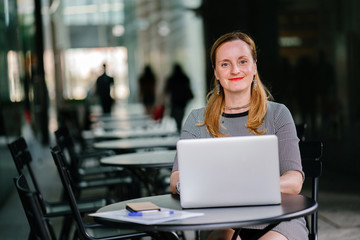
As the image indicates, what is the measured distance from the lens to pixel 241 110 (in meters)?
3.06

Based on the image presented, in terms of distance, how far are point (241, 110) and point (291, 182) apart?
1.33 ft

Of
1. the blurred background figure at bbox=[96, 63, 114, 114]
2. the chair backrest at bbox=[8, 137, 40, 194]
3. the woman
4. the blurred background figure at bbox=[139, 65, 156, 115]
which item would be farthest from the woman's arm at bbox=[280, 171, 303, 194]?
the blurred background figure at bbox=[139, 65, 156, 115]

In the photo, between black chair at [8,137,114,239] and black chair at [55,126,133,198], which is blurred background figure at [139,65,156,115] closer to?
black chair at [55,126,133,198]

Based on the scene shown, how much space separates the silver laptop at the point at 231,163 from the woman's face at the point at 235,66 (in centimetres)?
64

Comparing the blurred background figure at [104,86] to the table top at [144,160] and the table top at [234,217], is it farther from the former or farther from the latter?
the table top at [234,217]

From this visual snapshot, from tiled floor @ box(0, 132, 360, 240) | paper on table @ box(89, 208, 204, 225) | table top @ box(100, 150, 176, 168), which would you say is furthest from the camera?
tiled floor @ box(0, 132, 360, 240)

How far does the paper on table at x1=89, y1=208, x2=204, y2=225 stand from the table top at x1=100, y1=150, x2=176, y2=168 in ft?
5.84

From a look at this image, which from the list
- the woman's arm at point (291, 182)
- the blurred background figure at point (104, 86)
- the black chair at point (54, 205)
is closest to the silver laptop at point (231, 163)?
the woman's arm at point (291, 182)

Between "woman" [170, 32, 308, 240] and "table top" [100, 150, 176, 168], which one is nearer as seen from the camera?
"woman" [170, 32, 308, 240]

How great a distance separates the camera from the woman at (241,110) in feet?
9.70

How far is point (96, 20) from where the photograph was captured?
24.3 meters

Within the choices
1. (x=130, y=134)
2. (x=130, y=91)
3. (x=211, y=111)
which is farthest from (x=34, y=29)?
(x=211, y=111)

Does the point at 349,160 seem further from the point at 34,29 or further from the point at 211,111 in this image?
the point at 34,29

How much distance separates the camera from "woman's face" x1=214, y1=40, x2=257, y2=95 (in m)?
2.97
